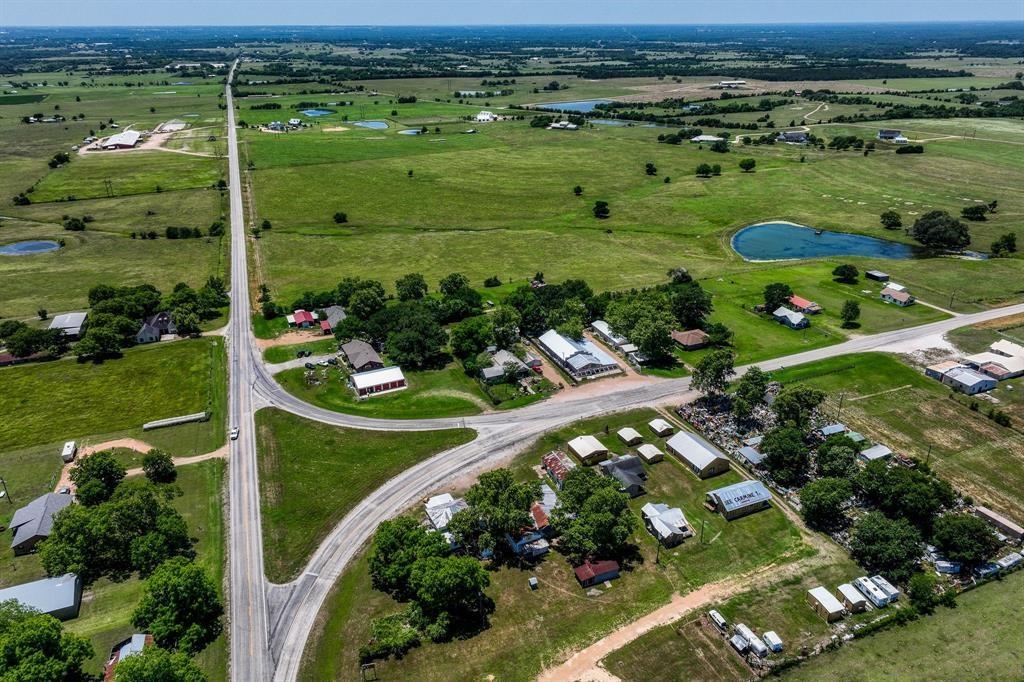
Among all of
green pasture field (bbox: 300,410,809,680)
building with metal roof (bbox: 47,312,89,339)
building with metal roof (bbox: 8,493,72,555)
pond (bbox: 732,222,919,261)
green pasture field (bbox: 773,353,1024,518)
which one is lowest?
green pasture field (bbox: 300,410,809,680)

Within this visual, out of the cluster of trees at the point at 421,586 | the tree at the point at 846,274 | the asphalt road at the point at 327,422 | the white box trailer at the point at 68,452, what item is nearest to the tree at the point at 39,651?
the asphalt road at the point at 327,422

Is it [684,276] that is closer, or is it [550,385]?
[550,385]

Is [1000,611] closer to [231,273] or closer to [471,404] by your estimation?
[471,404]

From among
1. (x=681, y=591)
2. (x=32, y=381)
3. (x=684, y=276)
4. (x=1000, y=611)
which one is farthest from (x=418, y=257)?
(x=1000, y=611)

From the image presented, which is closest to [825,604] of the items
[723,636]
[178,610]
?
Result: [723,636]

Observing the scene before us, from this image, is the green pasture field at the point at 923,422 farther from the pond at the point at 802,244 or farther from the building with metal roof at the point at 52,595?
the building with metal roof at the point at 52,595

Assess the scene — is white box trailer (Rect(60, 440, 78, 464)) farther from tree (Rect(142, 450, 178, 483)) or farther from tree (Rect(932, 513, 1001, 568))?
tree (Rect(932, 513, 1001, 568))

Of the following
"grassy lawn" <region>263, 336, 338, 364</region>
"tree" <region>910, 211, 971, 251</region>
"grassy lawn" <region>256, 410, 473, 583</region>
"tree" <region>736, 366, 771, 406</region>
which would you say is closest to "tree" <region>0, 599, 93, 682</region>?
"grassy lawn" <region>256, 410, 473, 583</region>

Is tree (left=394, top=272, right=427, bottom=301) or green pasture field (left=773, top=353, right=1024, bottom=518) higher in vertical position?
tree (left=394, top=272, right=427, bottom=301)
